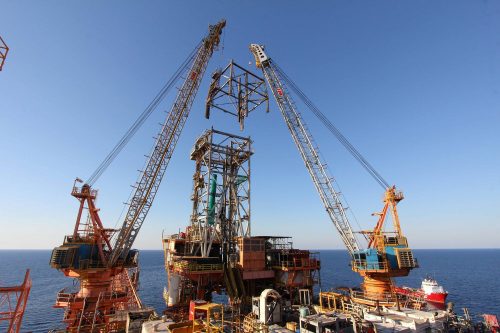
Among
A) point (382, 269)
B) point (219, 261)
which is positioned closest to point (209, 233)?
point (219, 261)

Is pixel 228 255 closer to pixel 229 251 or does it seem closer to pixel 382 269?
pixel 229 251

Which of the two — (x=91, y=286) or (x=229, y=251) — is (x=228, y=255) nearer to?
(x=229, y=251)

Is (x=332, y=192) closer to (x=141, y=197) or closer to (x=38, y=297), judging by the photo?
(x=141, y=197)

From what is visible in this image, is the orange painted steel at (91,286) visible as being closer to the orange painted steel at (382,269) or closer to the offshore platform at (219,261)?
the offshore platform at (219,261)

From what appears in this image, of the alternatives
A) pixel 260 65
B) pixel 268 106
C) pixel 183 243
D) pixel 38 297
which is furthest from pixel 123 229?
pixel 38 297

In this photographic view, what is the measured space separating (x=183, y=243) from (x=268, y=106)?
85.9ft

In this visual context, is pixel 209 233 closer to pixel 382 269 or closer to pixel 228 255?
pixel 228 255

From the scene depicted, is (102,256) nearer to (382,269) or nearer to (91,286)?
(91,286)

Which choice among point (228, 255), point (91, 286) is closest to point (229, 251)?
point (228, 255)

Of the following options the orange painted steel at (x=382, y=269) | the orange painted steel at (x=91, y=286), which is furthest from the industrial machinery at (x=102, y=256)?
the orange painted steel at (x=382, y=269)

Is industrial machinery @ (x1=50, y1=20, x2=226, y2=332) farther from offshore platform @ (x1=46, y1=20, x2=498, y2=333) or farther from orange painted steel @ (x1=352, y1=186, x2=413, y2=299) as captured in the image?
orange painted steel @ (x1=352, y1=186, x2=413, y2=299)

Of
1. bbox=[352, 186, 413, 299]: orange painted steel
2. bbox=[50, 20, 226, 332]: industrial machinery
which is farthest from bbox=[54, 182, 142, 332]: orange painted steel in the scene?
bbox=[352, 186, 413, 299]: orange painted steel

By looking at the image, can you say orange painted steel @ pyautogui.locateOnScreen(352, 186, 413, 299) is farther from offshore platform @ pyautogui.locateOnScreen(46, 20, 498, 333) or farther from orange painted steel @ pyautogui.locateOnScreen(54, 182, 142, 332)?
orange painted steel @ pyautogui.locateOnScreen(54, 182, 142, 332)

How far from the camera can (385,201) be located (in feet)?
136
